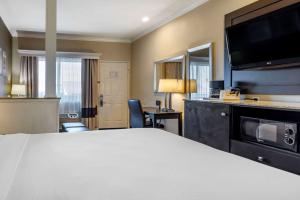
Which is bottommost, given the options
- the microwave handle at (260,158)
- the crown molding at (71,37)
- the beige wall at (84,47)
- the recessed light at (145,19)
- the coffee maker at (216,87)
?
the microwave handle at (260,158)

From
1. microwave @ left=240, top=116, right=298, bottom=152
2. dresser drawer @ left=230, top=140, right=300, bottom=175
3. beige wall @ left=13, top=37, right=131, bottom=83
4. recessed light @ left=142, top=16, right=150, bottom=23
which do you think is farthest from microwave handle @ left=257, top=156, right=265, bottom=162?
beige wall @ left=13, top=37, right=131, bottom=83

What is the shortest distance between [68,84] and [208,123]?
5.04m

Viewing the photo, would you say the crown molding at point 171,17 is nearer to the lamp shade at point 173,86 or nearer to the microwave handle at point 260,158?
the lamp shade at point 173,86

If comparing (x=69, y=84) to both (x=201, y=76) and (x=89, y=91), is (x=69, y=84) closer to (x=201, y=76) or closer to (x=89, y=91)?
(x=89, y=91)

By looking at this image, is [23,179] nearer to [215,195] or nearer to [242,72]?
[215,195]

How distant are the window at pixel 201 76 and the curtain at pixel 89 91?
11.4ft

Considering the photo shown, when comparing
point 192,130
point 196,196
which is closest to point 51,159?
point 196,196

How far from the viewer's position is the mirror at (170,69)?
4.69 metres

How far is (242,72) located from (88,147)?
2132mm

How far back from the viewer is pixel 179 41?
188 inches

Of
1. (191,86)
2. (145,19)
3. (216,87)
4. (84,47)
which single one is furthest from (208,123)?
(84,47)

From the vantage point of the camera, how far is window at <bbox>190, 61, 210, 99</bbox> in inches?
156

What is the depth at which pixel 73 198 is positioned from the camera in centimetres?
88

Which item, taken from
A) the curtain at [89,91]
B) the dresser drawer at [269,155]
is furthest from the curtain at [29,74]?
the dresser drawer at [269,155]
